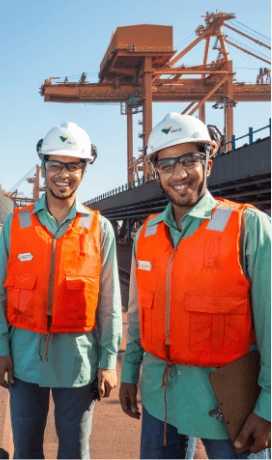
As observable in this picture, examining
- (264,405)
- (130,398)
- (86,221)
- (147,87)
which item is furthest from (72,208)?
(147,87)

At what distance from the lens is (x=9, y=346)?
2260 mm

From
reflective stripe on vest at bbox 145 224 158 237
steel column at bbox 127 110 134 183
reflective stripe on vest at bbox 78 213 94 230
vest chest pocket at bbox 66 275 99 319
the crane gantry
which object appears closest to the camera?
reflective stripe on vest at bbox 145 224 158 237

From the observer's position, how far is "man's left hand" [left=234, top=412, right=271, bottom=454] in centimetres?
156

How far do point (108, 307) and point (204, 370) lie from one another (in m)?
0.82

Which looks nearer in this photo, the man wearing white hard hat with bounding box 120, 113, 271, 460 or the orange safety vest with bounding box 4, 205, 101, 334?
the man wearing white hard hat with bounding box 120, 113, 271, 460

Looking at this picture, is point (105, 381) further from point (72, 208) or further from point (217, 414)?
point (72, 208)

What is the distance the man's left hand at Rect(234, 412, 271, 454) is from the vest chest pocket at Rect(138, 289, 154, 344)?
57cm

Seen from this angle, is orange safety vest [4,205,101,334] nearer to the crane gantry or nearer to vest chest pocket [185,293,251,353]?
vest chest pocket [185,293,251,353]

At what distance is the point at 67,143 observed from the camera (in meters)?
2.41

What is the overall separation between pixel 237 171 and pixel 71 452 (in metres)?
12.5

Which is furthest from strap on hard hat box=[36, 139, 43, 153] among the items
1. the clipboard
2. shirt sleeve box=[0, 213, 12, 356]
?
the clipboard

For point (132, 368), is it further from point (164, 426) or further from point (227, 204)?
point (227, 204)

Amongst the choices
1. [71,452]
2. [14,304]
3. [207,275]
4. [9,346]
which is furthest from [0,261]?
[207,275]

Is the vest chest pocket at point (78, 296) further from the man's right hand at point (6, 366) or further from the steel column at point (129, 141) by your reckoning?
the steel column at point (129, 141)
